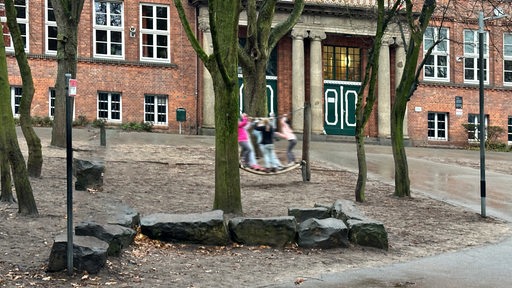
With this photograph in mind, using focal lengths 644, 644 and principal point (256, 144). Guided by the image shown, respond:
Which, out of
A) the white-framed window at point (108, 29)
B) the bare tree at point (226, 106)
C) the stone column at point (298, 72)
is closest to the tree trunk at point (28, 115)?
the bare tree at point (226, 106)

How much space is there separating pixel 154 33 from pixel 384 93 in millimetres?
12355

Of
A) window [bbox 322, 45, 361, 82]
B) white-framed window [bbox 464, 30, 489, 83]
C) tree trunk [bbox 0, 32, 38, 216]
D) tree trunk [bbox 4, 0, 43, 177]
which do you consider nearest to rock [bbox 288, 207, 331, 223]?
tree trunk [bbox 0, 32, 38, 216]

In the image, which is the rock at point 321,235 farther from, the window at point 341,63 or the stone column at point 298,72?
the window at point 341,63

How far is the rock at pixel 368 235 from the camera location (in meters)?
9.68

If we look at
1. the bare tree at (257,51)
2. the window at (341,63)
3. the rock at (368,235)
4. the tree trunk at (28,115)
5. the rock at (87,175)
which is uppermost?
the window at (341,63)

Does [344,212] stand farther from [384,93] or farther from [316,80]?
[384,93]

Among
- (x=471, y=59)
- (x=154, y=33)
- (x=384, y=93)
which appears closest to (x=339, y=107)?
(x=384, y=93)

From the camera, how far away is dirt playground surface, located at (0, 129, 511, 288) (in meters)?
7.41

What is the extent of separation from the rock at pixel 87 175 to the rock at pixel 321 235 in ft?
16.7

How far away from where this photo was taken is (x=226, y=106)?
34.3 ft

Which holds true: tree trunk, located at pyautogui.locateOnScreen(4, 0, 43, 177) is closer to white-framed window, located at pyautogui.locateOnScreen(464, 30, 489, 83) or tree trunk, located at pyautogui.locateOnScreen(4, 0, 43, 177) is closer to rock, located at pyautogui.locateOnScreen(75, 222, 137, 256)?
rock, located at pyautogui.locateOnScreen(75, 222, 137, 256)

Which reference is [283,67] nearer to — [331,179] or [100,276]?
[331,179]

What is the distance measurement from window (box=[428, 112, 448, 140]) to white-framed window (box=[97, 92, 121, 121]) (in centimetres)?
1725

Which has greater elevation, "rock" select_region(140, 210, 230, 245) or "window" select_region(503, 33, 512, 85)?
"window" select_region(503, 33, 512, 85)
